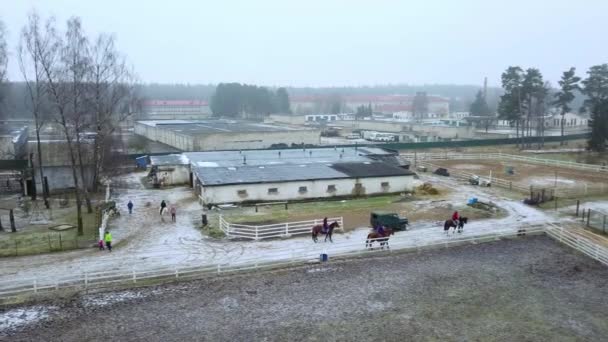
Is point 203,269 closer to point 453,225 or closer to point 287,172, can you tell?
point 453,225

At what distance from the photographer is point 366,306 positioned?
17.4m

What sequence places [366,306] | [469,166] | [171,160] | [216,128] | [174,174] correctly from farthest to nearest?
[216,128] → [469,166] → [171,160] → [174,174] → [366,306]

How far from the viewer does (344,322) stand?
53.1ft

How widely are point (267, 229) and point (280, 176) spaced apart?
1020cm

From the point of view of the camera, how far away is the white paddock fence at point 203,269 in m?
18.7

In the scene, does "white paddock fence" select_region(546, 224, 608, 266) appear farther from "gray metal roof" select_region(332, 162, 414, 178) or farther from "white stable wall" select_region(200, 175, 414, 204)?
"gray metal roof" select_region(332, 162, 414, 178)

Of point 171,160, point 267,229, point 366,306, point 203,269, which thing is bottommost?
point 366,306

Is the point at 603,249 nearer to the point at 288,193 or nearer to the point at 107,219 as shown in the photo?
the point at 288,193

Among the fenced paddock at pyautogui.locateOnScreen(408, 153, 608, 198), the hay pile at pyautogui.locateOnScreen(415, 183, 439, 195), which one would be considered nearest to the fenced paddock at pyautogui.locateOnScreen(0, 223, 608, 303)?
the hay pile at pyautogui.locateOnScreen(415, 183, 439, 195)

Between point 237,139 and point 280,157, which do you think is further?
point 237,139

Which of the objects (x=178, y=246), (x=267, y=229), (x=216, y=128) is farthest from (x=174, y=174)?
(x=216, y=128)

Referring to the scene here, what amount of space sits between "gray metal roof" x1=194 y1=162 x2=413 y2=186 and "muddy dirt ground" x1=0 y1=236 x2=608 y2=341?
46.0 ft

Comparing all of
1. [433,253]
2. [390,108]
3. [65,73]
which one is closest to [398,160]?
[433,253]

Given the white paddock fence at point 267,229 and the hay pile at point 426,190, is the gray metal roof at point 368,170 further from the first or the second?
the white paddock fence at point 267,229
